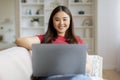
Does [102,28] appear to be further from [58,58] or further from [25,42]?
[58,58]

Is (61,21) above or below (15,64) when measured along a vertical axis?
above

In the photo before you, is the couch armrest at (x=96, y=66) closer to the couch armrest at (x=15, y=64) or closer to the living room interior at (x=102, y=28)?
the couch armrest at (x=15, y=64)

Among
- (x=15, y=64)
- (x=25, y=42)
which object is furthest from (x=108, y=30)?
(x=15, y=64)

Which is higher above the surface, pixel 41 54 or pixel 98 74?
pixel 41 54

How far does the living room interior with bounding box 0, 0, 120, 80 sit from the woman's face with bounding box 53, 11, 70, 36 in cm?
304

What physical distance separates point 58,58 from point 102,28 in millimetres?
3568

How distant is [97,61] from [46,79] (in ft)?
2.88

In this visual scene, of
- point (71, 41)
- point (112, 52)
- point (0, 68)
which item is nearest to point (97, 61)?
point (71, 41)

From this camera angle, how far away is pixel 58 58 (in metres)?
1.37

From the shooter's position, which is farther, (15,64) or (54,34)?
(54,34)

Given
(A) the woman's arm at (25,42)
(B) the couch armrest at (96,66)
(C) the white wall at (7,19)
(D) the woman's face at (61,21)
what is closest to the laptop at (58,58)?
(A) the woman's arm at (25,42)

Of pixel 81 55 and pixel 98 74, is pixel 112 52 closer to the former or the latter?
pixel 98 74

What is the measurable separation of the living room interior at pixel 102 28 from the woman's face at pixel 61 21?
304 cm

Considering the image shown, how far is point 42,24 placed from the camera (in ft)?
16.9
